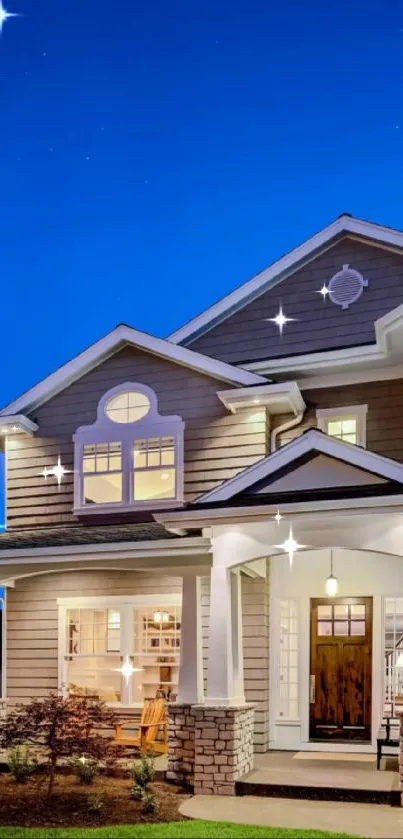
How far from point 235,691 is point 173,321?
126459 mm

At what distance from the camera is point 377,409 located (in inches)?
539

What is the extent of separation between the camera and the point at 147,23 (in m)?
68.3

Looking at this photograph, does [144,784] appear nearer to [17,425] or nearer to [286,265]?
[17,425]

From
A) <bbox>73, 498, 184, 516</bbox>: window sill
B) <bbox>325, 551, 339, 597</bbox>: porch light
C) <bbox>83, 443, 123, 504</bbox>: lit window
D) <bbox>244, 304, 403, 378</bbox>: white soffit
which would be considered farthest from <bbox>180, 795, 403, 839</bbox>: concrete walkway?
<bbox>244, 304, 403, 378</bbox>: white soffit

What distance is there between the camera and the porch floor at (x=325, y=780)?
1008 centimetres

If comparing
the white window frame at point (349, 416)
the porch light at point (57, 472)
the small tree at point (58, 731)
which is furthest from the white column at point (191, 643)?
the porch light at point (57, 472)

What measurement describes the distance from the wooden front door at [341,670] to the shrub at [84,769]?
12.3ft

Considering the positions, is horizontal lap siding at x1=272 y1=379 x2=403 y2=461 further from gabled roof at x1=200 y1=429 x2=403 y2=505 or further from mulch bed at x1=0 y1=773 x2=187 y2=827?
mulch bed at x1=0 y1=773 x2=187 y2=827

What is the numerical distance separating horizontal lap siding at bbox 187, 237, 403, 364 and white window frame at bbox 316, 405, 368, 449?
1040mm

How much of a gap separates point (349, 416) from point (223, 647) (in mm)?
4521

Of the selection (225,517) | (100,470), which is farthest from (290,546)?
(100,470)

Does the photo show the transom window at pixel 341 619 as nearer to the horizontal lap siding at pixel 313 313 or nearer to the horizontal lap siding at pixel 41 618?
the horizontal lap siding at pixel 41 618

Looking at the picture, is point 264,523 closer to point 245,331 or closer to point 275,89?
point 245,331

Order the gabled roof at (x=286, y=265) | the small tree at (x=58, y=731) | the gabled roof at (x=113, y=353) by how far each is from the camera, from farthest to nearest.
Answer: the gabled roof at (x=286, y=265), the gabled roof at (x=113, y=353), the small tree at (x=58, y=731)
